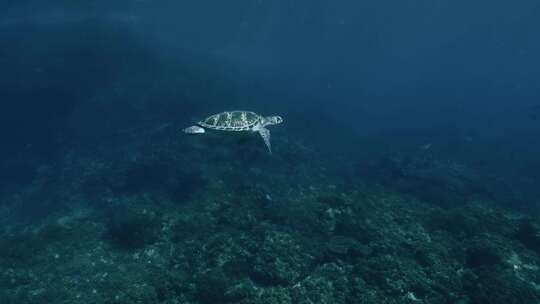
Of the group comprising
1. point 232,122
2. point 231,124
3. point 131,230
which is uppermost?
point 232,122

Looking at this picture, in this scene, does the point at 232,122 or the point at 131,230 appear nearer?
the point at 131,230

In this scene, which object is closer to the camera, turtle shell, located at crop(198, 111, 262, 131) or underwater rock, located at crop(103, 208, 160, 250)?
underwater rock, located at crop(103, 208, 160, 250)

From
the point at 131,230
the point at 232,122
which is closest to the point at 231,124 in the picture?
the point at 232,122

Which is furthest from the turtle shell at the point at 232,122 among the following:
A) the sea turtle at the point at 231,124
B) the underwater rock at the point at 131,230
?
the underwater rock at the point at 131,230

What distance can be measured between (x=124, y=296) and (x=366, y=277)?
10.8 metres

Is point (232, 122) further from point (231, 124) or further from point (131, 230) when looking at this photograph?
point (131, 230)

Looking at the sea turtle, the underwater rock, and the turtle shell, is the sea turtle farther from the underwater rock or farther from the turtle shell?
the underwater rock

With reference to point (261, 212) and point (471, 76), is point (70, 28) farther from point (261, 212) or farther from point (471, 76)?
point (471, 76)

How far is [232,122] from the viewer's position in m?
22.4

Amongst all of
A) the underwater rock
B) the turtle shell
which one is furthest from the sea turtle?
the underwater rock

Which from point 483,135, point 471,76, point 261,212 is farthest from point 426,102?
point 261,212

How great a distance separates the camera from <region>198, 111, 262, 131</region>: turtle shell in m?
22.2

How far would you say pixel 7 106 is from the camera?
38281 millimetres

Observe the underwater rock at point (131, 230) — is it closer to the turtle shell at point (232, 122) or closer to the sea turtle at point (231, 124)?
the sea turtle at point (231, 124)
